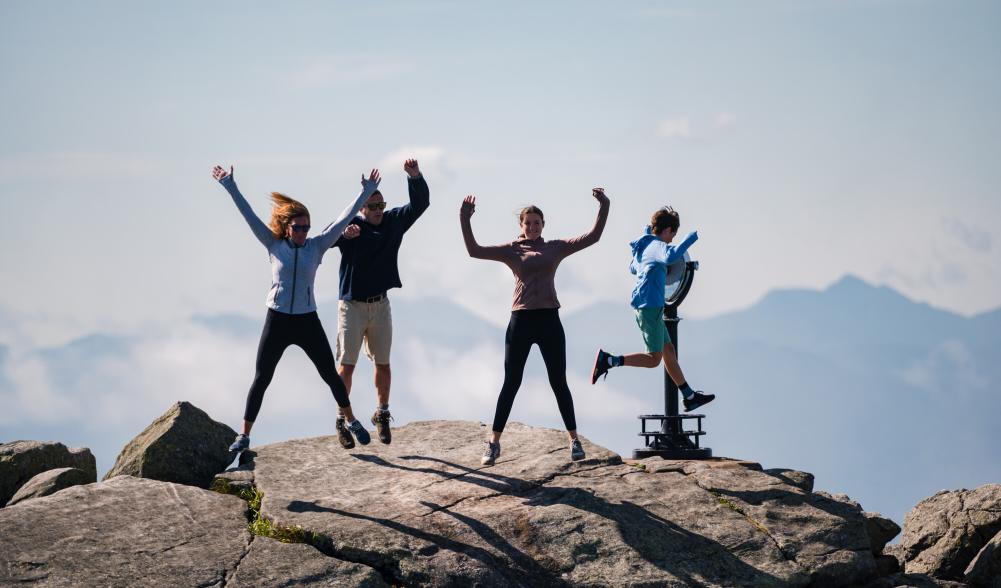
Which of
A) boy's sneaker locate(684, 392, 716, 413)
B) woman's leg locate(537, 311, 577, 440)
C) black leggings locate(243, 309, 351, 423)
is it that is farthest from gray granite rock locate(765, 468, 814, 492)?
black leggings locate(243, 309, 351, 423)

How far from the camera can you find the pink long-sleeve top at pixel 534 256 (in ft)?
41.2

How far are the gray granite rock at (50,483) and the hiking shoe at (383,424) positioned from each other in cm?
362

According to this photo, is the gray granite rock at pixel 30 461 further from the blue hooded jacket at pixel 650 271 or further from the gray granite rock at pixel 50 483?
the blue hooded jacket at pixel 650 271

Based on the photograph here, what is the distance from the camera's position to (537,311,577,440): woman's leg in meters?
12.6

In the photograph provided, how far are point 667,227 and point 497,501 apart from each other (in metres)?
3.99

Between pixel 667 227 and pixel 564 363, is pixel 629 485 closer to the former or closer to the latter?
pixel 564 363

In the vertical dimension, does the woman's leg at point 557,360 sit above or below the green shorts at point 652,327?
below

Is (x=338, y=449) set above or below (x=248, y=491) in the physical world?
above

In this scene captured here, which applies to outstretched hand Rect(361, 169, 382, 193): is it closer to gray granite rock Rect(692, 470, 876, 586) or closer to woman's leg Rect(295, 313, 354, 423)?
woman's leg Rect(295, 313, 354, 423)

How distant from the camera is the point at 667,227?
13703mm

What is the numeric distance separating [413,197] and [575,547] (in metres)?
4.60

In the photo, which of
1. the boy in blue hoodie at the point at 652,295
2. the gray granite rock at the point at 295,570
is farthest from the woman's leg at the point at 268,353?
the boy in blue hoodie at the point at 652,295

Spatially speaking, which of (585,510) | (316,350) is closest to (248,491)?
(316,350)

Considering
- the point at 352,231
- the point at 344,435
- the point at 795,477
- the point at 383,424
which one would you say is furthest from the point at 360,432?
the point at 795,477
